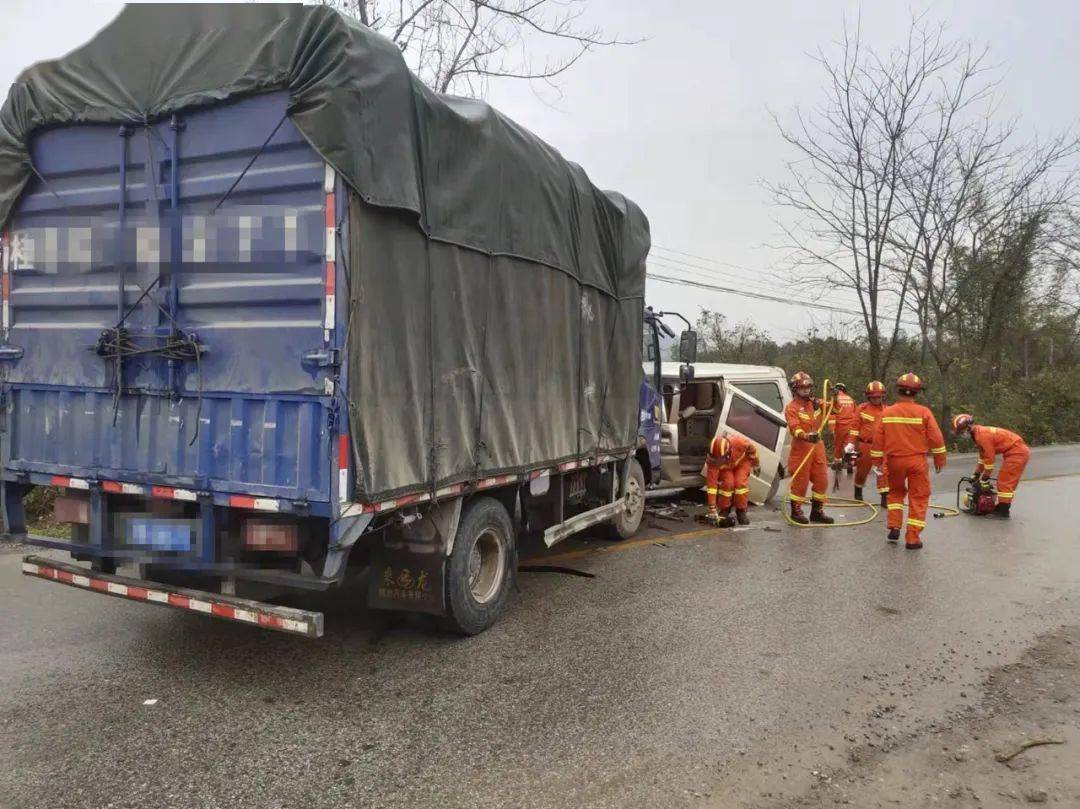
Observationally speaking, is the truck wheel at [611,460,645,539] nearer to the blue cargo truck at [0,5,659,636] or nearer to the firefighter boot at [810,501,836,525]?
the firefighter boot at [810,501,836,525]

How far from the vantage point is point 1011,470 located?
31.9ft

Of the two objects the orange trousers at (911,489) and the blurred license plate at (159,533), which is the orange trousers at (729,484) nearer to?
the orange trousers at (911,489)

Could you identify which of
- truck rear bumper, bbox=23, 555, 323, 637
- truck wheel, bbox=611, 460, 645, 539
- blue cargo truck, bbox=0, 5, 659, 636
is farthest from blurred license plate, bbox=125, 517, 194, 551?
truck wheel, bbox=611, 460, 645, 539

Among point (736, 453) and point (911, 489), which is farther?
point (736, 453)

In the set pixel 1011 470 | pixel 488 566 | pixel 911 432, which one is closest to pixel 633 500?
pixel 911 432

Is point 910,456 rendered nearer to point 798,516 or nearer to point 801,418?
point 801,418

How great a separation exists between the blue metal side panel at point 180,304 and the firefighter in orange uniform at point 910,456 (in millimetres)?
6532

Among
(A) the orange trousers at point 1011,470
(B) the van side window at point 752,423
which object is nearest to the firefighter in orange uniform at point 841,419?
(B) the van side window at point 752,423

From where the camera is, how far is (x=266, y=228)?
3.81m

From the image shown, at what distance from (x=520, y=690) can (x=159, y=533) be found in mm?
2078

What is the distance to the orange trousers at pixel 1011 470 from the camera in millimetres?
9672

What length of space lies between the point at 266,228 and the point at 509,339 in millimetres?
1810

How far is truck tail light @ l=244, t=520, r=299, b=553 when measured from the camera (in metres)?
3.80

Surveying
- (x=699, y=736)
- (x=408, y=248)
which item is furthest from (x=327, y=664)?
(x=408, y=248)
